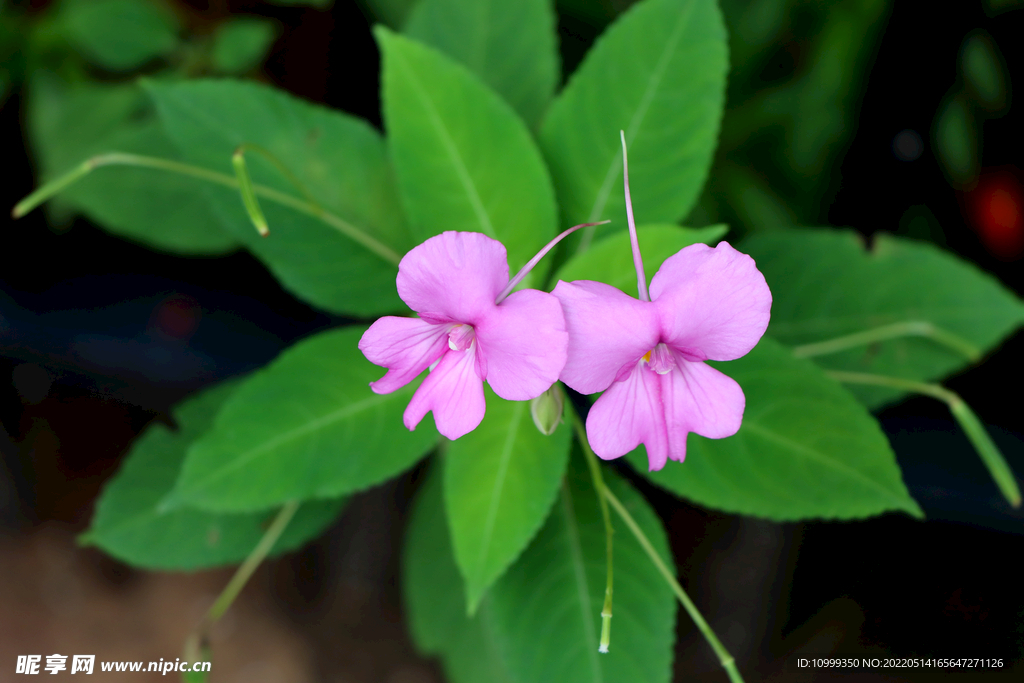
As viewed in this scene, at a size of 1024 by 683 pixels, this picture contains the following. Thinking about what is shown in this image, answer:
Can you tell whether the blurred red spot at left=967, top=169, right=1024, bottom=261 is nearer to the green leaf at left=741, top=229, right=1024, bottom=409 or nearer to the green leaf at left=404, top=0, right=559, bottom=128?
the green leaf at left=741, top=229, right=1024, bottom=409

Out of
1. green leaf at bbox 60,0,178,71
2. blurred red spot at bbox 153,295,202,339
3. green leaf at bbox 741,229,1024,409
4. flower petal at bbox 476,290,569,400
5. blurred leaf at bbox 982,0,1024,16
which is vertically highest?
green leaf at bbox 60,0,178,71

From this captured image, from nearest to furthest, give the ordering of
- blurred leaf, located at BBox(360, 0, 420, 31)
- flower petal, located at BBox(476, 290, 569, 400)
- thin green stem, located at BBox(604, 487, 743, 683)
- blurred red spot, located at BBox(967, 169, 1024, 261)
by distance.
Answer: flower petal, located at BBox(476, 290, 569, 400) → thin green stem, located at BBox(604, 487, 743, 683) → blurred leaf, located at BBox(360, 0, 420, 31) → blurred red spot, located at BBox(967, 169, 1024, 261)

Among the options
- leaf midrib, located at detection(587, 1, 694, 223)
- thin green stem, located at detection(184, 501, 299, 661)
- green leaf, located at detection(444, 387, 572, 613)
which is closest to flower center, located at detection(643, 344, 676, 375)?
green leaf, located at detection(444, 387, 572, 613)

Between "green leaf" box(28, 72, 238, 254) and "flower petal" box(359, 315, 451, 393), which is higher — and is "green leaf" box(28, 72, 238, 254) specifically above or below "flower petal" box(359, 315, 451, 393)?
above

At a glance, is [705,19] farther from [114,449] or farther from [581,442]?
[114,449]

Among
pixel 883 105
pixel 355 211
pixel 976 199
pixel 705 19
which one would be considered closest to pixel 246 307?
pixel 355 211

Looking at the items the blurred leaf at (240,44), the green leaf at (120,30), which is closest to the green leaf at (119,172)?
the green leaf at (120,30)

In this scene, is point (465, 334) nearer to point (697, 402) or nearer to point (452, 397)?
point (452, 397)
